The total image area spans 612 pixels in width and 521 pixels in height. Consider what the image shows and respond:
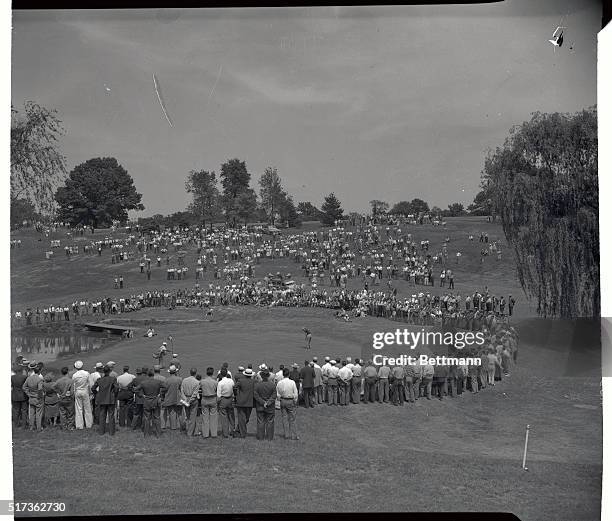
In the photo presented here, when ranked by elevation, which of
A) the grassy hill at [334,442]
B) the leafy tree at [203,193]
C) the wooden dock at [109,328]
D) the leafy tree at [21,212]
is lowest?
the grassy hill at [334,442]

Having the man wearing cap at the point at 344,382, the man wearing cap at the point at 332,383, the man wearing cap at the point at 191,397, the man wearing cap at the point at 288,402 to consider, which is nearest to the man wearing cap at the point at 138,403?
the man wearing cap at the point at 191,397

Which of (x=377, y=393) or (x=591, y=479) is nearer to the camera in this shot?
(x=591, y=479)

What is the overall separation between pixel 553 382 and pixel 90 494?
242 inches

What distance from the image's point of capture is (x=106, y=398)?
6.87 meters

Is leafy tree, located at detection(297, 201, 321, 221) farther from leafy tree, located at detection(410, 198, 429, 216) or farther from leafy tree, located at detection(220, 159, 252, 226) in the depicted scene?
leafy tree, located at detection(410, 198, 429, 216)

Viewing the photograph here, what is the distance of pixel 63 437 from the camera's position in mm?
6777

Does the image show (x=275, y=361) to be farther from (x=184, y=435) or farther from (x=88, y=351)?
(x=88, y=351)

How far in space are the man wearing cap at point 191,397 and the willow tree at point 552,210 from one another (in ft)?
15.9

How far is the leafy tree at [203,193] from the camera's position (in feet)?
21.7

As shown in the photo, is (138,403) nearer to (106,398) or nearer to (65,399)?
(106,398)

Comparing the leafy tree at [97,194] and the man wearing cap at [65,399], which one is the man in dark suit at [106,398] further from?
the leafy tree at [97,194]

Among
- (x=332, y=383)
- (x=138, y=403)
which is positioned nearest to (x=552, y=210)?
(x=332, y=383)

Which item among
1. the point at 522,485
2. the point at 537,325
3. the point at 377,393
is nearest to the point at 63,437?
the point at 377,393

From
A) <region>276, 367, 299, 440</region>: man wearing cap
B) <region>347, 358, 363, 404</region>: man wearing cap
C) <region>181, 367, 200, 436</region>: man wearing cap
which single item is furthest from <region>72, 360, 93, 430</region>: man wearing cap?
<region>347, 358, 363, 404</region>: man wearing cap
